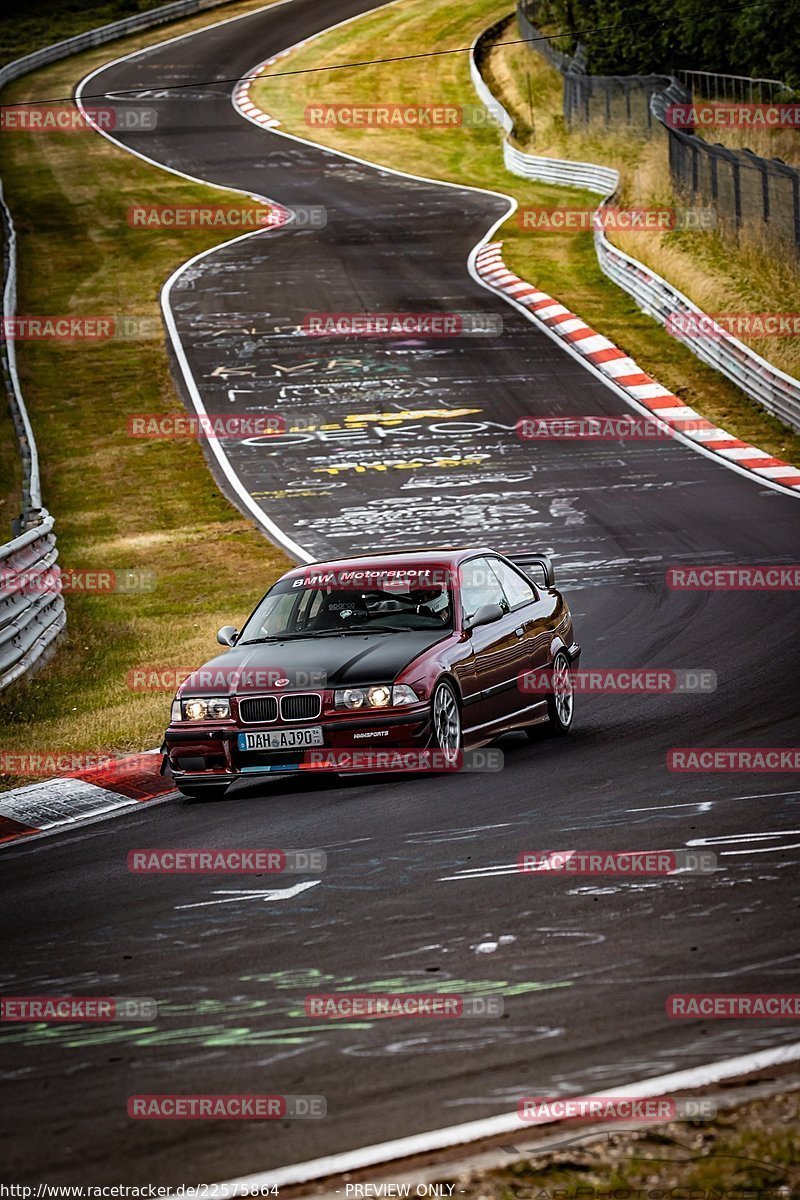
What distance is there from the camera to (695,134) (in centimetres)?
4147

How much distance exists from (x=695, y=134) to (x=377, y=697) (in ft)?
114

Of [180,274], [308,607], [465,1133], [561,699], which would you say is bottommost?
[561,699]

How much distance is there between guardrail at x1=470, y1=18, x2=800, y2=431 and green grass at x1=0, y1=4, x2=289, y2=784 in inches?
339

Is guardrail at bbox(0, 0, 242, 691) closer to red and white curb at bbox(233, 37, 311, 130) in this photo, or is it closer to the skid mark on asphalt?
the skid mark on asphalt

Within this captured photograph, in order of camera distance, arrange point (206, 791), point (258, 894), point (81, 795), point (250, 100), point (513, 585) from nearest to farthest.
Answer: point (258, 894) → point (206, 791) → point (81, 795) → point (513, 585) → point (250, 100)

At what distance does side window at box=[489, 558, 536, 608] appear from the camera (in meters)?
11.9

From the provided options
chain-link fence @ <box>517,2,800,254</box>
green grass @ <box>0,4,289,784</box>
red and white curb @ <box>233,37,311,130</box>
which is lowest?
green grass @ <box>0,4,289,784</box>

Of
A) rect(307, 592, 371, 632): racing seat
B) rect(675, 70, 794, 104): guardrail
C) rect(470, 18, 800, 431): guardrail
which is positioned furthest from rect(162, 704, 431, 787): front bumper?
rect(675, 70, 794, 104): guardrail

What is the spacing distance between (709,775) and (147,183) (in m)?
41.5

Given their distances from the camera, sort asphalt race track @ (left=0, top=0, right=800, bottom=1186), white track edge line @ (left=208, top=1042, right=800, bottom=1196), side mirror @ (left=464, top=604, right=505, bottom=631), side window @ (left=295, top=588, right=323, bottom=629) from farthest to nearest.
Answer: side window @ (left=295, top=588, right=323, bottom=629)
side mirror @ (left=464, top=604, right=505, bottom=631)
asphalt race track @ (left=0, top=0, right=800, bottom=1186)
white track edge line @ (left=208, top=1042, right=800, bottom=1196)

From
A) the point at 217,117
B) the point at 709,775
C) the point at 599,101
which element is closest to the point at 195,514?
the point at 709,775

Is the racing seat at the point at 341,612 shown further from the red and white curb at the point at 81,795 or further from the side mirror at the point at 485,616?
the red and white curb at the point at 81,795

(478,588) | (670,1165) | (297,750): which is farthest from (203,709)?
(670,1165)

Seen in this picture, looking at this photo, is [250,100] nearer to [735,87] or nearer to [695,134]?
[735,87]
